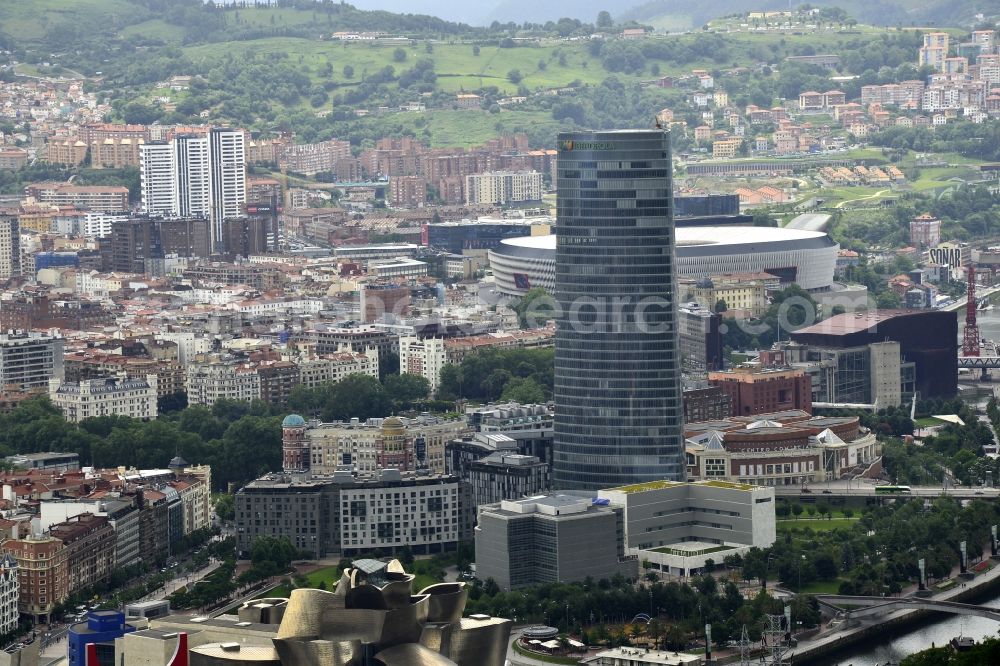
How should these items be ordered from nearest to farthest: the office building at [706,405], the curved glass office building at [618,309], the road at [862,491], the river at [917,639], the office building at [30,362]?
the river at [917,639] → the curved glass office building at [618,309] → the road at [862,491] → the office building at [706,405] → the office building at [30,362]

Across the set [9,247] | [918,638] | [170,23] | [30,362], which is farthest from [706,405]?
[170,23]

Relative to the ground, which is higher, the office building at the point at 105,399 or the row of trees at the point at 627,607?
the office building at the point at 105,399

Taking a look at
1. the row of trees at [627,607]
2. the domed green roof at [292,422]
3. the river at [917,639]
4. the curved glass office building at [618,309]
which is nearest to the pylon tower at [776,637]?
the row of trees at [627,607]

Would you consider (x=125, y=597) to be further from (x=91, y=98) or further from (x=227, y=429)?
(x=91, y=98)

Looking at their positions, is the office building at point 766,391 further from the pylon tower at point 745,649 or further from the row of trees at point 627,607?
the pylon tower at point 745,649

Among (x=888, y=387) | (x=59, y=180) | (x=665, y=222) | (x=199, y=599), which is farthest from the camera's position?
(x=59, y=180)

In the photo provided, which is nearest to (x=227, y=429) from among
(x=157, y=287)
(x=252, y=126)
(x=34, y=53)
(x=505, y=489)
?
(x=505, y=489)

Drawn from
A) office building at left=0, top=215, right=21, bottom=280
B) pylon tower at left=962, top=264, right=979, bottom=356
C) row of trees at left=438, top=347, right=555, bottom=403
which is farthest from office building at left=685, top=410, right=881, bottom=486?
office building at left=0, top=215, right=21, bottom=280
